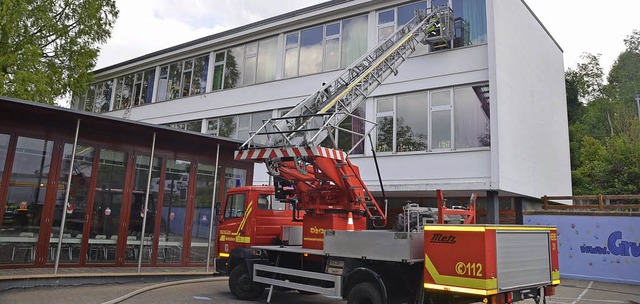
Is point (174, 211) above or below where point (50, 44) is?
below

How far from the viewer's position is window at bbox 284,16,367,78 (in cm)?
1819

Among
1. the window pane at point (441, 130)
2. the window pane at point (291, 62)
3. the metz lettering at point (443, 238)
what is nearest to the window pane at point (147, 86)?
the window pane at point (291, 62)

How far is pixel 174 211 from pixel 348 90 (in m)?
6.39

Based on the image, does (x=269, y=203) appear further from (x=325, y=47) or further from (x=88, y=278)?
(x=325, y=47)

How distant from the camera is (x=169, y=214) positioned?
13367 millimetres

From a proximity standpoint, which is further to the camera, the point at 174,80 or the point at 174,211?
the point at 174,80

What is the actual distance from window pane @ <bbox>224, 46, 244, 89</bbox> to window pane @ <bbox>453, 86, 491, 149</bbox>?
10880mm

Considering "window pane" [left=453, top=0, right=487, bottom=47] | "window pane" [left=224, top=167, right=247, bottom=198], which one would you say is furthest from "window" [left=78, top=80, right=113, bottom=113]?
"window pane" [left=453, top=0, right=487, bottom=47]

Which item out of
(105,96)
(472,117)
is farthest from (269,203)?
(105,96)

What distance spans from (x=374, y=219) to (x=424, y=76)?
828 centimetres

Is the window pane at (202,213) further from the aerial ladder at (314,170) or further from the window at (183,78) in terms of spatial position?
the window at (183,78)

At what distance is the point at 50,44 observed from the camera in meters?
20.9

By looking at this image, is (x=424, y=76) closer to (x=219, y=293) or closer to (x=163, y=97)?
(x=219, y=293)

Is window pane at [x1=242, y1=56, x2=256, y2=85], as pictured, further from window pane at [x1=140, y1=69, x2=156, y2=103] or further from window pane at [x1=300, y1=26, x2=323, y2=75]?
window pane at [x1=140, y1=69, x2=156, y2=103]
